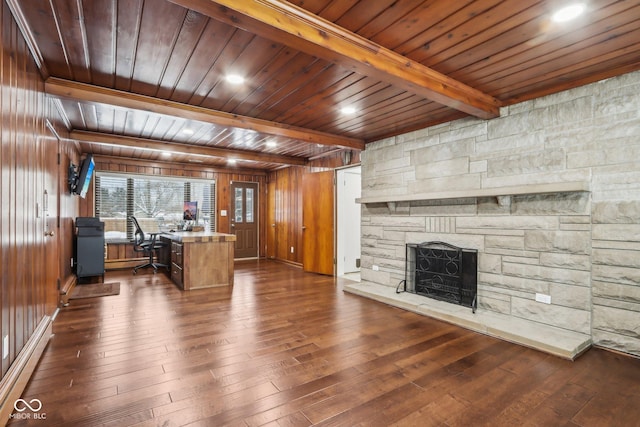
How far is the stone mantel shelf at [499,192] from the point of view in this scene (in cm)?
281

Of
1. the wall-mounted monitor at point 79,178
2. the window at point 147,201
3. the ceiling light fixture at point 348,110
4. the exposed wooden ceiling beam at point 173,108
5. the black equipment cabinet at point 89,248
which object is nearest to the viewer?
the exposed wooden ceiling beam at point 173,108

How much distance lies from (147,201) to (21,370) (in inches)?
228

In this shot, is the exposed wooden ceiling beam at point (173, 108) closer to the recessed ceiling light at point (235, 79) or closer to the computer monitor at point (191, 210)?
the recessed ceiling light at point (235, 79)

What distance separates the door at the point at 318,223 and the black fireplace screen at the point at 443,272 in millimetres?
2031

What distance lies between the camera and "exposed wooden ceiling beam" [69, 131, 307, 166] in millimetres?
4797

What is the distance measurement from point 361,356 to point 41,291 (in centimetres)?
292

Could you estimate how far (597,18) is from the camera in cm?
201

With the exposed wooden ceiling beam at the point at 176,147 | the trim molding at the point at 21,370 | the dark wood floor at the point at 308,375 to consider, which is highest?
the exposed wooden ceiling beam at the point at 176,147

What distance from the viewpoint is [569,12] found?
6.41 feet

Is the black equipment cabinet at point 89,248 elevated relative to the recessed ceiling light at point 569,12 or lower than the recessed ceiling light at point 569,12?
lower

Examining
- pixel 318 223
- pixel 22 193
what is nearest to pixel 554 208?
pixel 318 223

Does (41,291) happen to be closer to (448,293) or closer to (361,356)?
(361,356)

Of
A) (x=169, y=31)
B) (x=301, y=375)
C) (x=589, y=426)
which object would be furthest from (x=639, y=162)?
(x=169, y=31)


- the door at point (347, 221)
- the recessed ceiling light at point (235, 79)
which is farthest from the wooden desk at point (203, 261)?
the recessed ceiling light at point (235, 79)
